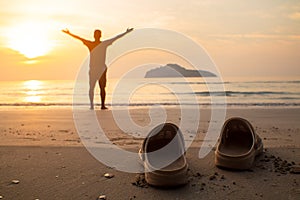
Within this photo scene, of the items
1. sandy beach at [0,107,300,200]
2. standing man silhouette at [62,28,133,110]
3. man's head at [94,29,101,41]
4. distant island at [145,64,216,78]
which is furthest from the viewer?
distant island at [145,64,216,78]

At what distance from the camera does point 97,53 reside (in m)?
10.2

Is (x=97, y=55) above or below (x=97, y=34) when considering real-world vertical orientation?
below

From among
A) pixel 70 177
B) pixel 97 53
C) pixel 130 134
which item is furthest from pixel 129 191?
pixel 97 53

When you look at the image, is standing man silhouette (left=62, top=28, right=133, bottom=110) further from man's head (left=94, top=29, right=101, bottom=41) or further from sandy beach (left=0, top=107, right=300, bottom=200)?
sandy beach (left=0, top=107, right=300, bottom=200)

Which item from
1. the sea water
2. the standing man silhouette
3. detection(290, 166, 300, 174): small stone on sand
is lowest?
the sea water

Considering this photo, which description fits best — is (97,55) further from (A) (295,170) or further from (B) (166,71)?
(A) (295,170)

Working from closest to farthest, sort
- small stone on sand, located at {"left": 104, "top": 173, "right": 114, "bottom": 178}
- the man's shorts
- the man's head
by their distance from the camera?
small stone on sand, located at {"left": 104, "top": 173, "right": 114, "bottom": 178}
the man's head
the man's shorts

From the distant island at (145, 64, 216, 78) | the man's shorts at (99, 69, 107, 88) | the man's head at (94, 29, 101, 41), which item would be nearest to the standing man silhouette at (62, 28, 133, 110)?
the man's head at (94, 29, 101, 41)

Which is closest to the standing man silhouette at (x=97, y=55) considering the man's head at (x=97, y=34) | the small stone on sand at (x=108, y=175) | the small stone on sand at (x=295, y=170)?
the man's head at (x=97, y=34)

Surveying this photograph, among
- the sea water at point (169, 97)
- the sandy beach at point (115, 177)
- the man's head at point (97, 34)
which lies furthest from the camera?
the sea water at point (169, 97)

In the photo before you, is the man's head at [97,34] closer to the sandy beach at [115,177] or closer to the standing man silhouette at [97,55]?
the standing man silhouette at [97,55]

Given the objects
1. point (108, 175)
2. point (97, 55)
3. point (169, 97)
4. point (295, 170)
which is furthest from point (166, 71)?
point (108, 175)

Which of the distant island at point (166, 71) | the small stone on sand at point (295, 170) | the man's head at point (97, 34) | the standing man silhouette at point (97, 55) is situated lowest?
the distant island at point (166, 71)

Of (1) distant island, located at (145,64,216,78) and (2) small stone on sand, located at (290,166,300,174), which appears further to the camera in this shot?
(1) distant island, located at (145,64,216,78)
